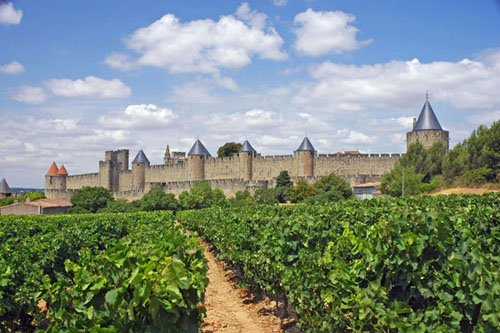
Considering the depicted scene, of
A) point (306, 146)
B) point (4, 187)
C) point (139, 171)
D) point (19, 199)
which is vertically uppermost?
point (306, 146)

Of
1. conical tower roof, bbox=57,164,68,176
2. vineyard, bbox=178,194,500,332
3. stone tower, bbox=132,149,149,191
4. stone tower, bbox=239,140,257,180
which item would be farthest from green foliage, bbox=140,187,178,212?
vineyard, bbox=178,194,500,332

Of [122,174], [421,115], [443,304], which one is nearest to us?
[443,304]

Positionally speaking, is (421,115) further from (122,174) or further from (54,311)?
(54,311)

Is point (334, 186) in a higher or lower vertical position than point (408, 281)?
higher

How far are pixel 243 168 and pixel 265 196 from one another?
11329mm

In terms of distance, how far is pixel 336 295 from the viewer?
15.8ft

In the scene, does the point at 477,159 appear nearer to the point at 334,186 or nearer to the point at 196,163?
the point at 334,186

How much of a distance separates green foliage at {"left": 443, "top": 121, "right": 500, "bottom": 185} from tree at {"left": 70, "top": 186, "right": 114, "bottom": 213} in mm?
28467

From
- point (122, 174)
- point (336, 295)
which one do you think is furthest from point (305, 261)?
point (122, 174)

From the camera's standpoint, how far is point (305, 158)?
47.0m

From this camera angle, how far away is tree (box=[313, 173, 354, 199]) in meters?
37.7

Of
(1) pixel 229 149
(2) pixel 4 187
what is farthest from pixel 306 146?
(2) pixel 4 187

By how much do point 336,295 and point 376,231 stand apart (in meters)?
0.74

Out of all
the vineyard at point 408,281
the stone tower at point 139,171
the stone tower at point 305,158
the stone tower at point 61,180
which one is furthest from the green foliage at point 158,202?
the vineyard at point 408,281
